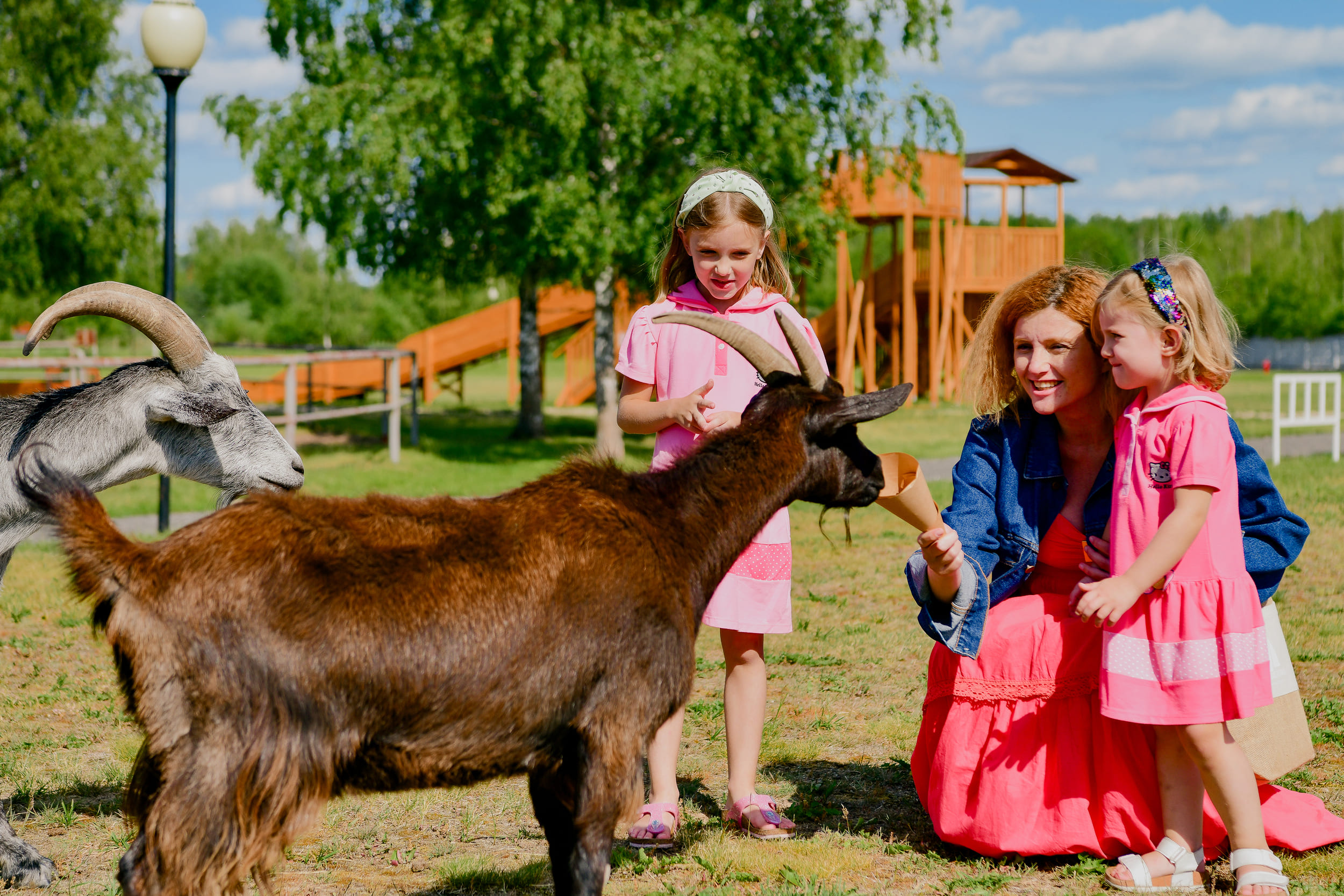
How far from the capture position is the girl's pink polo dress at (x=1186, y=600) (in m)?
3.91

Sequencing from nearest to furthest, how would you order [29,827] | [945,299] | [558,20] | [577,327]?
1. [29,827]
2. [558,20]
3. [945,299]
4. [577,327]

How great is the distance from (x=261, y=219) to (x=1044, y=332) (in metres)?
107

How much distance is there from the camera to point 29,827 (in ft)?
15.6

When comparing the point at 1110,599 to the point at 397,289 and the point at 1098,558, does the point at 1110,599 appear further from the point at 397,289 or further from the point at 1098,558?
the point at 397,289

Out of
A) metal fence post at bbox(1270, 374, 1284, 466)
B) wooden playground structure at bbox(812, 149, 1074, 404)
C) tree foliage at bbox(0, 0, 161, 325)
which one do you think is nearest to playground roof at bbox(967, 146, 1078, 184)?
wooden playground structure at bbox(812, 149, 1074, 404)

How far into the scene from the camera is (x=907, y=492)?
390 centimetres

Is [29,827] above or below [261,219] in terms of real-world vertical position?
below

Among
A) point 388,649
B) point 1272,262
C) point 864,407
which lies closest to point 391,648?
point 388,649

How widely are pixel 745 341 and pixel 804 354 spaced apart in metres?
0.22

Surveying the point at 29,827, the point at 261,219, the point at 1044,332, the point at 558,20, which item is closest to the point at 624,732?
the point at 1044,332

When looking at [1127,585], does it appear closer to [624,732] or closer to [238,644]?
[624,732]

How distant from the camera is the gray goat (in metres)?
4.34

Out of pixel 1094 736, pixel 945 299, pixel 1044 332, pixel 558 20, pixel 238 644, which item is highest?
pixel 558 20

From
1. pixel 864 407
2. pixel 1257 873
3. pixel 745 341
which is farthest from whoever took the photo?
pixel 1257 873
